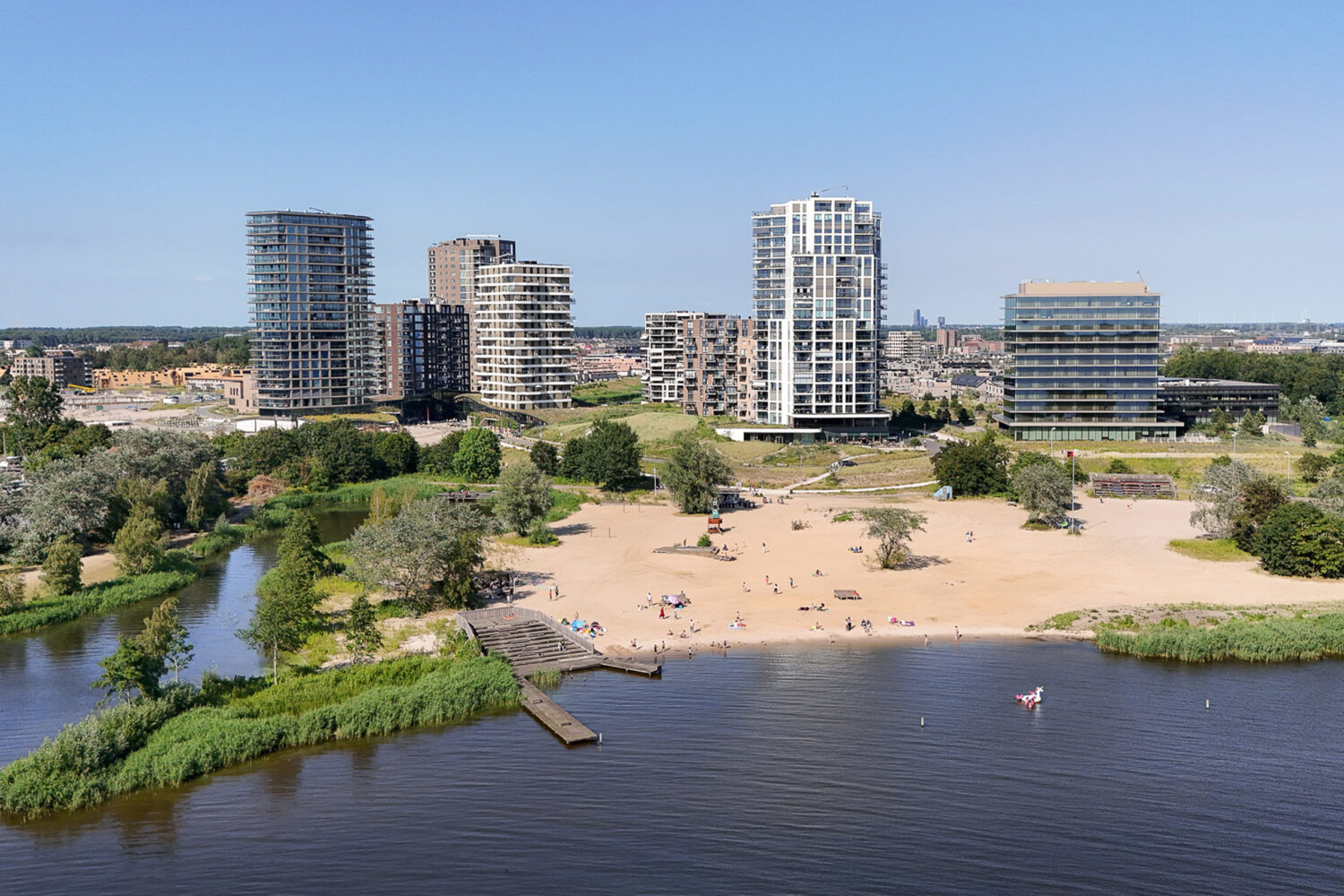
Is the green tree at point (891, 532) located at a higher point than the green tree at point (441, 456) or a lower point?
lower

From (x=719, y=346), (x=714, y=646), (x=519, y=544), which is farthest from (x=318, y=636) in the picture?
(x=719, y=346)

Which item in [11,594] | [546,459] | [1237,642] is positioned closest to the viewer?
[1237,642]

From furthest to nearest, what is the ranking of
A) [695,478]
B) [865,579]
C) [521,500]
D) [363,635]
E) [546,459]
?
1. [546,459]
2. [695,478]
3. [521,500]
4. [865,579]
5. [363,635]

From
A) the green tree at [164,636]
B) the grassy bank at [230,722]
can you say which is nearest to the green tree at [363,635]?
the grassy bank at [230,722]

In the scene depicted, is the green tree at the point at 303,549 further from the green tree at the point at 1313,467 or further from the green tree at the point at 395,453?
the green tree at the point at 1313,467

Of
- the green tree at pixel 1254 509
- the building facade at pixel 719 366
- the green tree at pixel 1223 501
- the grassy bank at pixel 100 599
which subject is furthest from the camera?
the building facade at pixel 719 366

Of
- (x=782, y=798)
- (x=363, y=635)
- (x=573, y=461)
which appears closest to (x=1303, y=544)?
(x=782, y=798)

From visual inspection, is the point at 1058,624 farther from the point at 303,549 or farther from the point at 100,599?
the point at 100,599
